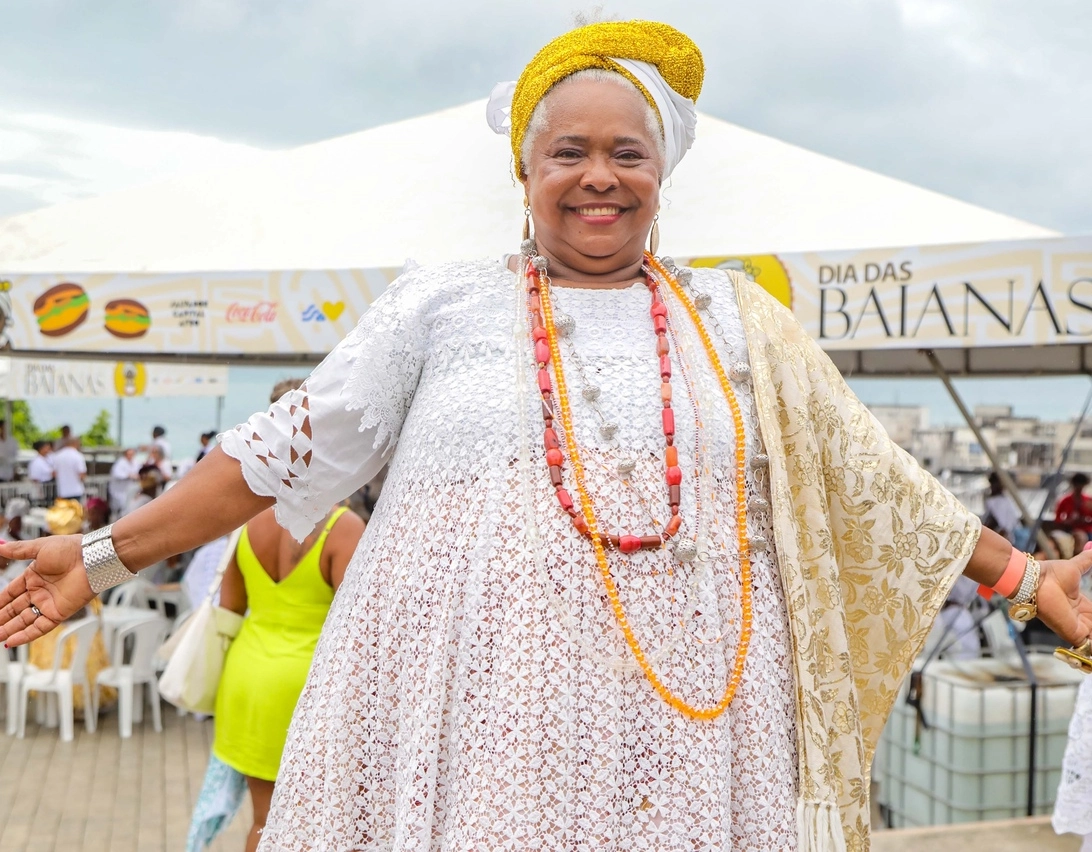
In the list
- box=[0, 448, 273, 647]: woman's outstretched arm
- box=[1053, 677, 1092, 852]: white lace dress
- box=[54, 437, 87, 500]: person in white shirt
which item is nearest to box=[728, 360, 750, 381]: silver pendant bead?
box=[0, 448, 273, 647]: woman's outstretched arm

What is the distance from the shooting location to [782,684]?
159cm

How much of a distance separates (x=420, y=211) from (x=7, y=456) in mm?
11915

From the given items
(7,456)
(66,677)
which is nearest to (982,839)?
(66,677)

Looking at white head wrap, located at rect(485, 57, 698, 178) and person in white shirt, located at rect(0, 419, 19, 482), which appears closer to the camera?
white head wrap, located at rect(485, 57, 698, 178)

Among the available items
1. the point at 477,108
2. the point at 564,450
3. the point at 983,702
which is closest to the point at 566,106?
the point at 564,450

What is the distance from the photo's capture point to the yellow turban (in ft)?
5.36

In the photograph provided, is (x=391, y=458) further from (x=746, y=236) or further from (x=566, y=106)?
(x=746, y=236)

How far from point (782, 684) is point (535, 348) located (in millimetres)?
630

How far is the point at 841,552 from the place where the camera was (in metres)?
1.71

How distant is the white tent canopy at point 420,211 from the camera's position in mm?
5289

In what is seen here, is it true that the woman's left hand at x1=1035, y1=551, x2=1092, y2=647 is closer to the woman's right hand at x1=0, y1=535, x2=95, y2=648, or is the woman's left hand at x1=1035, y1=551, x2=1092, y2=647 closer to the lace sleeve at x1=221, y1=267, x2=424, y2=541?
the lace sleeve at x1=221, y1=267, x2=424, y2=541

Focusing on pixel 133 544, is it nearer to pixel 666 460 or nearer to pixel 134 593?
pixel 666 460

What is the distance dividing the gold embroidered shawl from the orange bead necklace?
54mm

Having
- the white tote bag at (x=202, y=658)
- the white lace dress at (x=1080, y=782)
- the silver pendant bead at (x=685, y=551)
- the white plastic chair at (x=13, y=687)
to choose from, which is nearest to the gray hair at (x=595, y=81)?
the silver pendant bead at (x=685, y=551)
